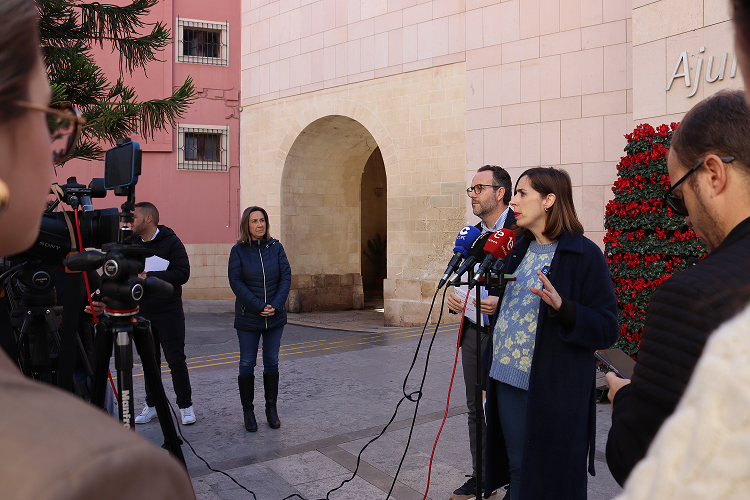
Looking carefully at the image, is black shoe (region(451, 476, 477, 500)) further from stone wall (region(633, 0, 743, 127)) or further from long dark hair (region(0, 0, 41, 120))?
stone wall (region(633, 0, 743, 127))

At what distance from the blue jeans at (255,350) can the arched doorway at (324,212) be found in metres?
9.05

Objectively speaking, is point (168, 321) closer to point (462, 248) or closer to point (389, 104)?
point (462, 248)

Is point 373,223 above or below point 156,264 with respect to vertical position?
above

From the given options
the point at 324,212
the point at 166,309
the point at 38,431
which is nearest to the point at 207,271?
the point at 324,212

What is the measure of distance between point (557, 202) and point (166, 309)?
3605 millimetres

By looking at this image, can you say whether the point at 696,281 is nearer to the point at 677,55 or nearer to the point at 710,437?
the point at 710,437

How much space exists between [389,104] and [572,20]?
391 centimetres

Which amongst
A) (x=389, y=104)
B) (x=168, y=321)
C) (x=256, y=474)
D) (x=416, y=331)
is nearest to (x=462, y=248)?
(x=256, y=474)

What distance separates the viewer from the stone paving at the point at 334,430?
4023 millimetres

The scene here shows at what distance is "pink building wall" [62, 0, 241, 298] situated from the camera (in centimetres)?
1543

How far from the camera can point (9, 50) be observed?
69 cm

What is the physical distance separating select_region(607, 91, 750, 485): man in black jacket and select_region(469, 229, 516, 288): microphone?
4.31 ft

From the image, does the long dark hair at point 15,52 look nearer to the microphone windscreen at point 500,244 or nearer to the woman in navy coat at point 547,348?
the woman in navy coat at point 547,348

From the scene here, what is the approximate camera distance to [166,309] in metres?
5.39
